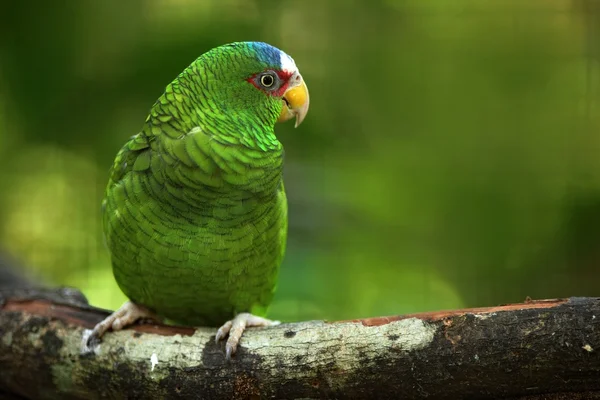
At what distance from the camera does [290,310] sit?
250 centimetres

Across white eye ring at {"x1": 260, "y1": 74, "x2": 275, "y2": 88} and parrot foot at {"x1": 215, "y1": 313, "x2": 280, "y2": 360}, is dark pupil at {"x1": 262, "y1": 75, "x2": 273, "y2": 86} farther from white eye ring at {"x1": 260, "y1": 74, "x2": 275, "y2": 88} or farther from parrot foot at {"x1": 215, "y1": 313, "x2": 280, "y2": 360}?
parrot foot at {"x1": 215, "y1": 313, "x2": 280, "y2": 360}

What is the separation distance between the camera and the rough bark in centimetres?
119

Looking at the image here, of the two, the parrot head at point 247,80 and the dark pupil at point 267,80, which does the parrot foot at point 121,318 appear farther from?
the dark pupil at point 267,80

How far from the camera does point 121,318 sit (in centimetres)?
178

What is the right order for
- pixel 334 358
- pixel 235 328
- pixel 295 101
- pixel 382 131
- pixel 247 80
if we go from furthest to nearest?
pixel 382 131 < pixel 295 101 < pixel 247 80 < pixel 235 328 < pixel 334 358

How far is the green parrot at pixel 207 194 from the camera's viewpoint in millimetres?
1643

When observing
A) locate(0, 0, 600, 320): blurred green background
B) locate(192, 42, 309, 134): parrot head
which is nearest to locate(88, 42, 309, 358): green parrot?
locate(192, 42, 309, 134): parrot head

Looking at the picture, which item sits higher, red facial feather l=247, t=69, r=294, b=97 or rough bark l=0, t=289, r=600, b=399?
red facial feather l=247, t=69, r=294, b=97

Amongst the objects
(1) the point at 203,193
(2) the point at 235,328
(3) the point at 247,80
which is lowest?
(2) the point at 235,328

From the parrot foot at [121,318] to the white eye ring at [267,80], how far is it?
80cm

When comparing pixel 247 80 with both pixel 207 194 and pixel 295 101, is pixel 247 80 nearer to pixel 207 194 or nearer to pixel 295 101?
pixel 295 101

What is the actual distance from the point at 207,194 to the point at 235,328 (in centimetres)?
38

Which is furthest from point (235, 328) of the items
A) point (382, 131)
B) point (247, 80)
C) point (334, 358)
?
point (382, 131)

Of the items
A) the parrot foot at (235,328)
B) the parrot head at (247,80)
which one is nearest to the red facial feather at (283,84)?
the parrot head at (247,80)
